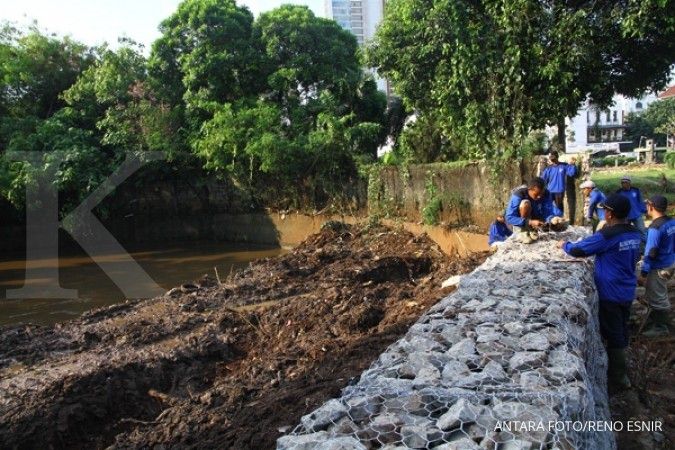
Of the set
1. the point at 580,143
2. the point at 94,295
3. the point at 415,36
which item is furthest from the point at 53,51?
the point at 580,143

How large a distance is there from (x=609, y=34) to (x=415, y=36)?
4341 mm

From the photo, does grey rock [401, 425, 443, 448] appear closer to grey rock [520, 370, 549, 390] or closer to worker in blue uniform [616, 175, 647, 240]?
grey rock [520, 370, 549, 390]

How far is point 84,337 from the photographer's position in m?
7.77

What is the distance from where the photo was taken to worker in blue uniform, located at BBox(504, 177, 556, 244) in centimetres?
657

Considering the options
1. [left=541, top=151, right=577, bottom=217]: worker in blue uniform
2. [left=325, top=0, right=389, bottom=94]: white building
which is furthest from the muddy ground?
[left=325, top=0, right=389, bottom=94]: white building

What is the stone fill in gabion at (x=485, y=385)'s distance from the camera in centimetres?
228

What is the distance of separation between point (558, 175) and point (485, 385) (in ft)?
23.7

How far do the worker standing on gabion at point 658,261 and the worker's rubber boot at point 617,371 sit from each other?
65.6 inches

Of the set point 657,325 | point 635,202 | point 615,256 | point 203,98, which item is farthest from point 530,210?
point 203,98

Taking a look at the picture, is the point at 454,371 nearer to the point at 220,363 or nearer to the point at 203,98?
the point at 220,363

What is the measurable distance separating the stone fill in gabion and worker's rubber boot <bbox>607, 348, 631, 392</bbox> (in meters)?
0.11

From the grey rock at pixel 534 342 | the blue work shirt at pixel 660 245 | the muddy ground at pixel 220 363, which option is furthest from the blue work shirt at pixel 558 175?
the grey rock at pixel 534 342

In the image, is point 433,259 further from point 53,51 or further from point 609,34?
point 53,51

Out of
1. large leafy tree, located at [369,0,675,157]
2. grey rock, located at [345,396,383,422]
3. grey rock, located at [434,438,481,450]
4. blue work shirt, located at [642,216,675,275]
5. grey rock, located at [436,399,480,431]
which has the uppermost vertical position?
large leafy tree, located at [369,0,675,157]
